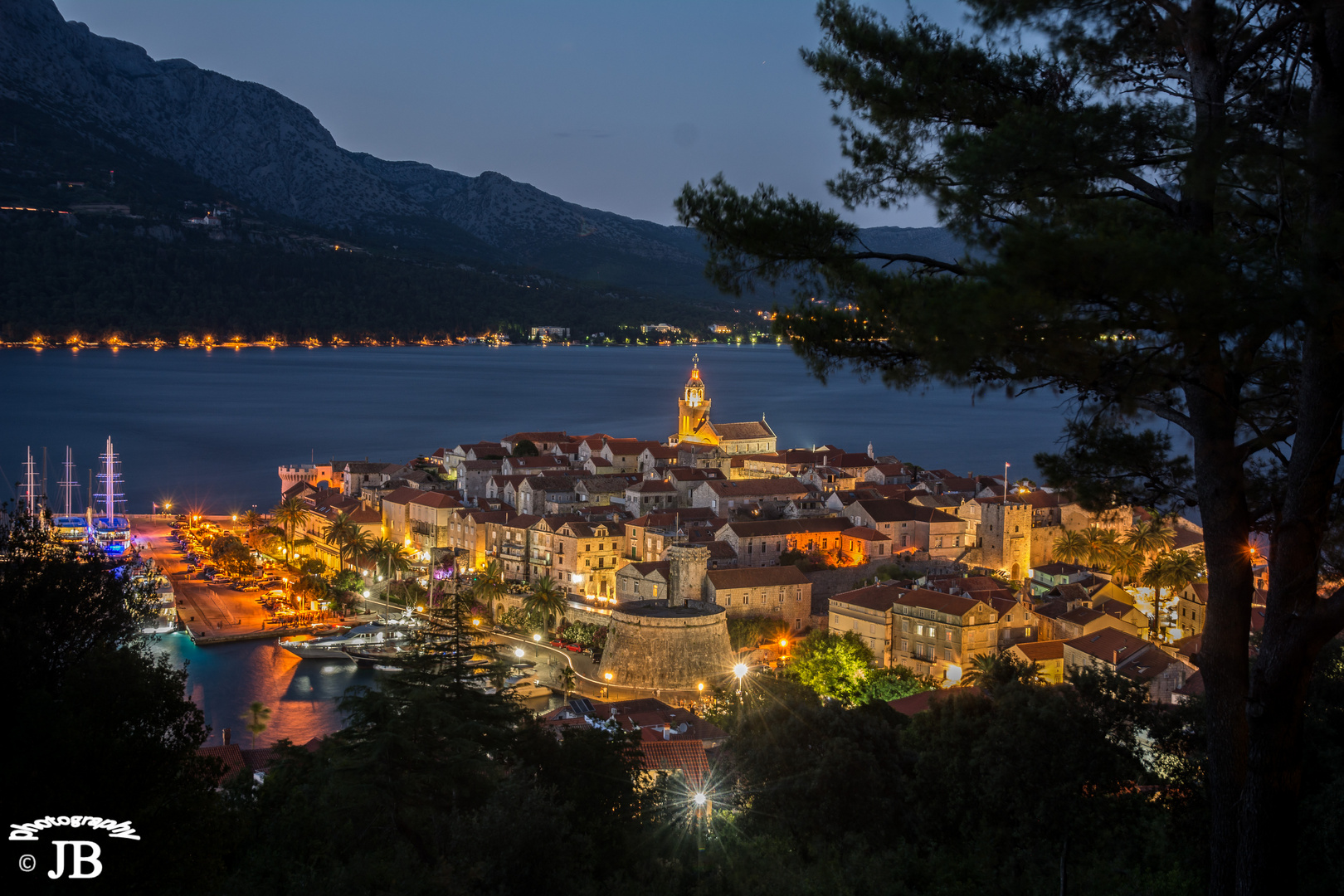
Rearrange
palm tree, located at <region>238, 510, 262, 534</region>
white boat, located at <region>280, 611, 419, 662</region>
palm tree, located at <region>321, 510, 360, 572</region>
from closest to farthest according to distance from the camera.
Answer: white boat, located at <region>280, 611, 419, 662</region> < palm tree, located at <region>321, 510, 360, 572</region> < palm tree, located at <region>238, 510, 262, 534</region>

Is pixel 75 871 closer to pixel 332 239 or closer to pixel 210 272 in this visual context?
pixel 210 272

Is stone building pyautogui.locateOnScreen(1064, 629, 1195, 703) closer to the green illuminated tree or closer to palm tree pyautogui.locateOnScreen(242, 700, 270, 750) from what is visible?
the green illuminated tree

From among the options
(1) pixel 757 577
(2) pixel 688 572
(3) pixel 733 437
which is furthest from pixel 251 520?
(1) pixel 757 577

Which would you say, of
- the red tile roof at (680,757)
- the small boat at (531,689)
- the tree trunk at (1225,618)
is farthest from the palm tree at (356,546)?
the tree trunk at (1225,618)

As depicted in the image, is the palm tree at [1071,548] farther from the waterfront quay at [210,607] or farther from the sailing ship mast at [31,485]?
the sailing ship mast at [31,485]

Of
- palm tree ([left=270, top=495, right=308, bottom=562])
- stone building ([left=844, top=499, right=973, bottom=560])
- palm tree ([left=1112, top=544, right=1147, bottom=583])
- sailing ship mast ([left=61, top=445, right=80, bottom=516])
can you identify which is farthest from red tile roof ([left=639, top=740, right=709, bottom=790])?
sailing ship mast ([left=61, top=445, right=80, bottom=516])

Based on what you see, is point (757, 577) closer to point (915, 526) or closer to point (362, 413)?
point (915, 526)

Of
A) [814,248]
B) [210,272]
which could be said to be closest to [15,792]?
[814,248]
